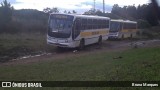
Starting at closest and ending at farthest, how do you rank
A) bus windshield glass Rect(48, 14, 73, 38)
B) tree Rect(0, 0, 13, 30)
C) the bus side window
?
bus windshield glass Rect(48, 14, 73, 38)
the bus side window
tree Rect(0, 0, 13, 30)

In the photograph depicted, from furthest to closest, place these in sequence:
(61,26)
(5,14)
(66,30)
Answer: (5,14) < (61,26) < (66,30)

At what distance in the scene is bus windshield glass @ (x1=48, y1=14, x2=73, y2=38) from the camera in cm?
2527

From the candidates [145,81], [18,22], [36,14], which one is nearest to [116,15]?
[36,14]

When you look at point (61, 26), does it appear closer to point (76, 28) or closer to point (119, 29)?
point (76, 28)

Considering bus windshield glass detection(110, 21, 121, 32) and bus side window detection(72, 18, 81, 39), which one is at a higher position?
bus side window detection(72, 18, 81, 39)

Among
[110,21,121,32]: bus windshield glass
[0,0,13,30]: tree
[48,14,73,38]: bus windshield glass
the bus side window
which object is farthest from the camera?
[110,21,121,32]: bus windshield glass

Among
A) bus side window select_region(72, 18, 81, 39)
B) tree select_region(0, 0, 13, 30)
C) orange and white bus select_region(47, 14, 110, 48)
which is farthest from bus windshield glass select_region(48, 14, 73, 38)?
tree select_region(0, 0, 13, 30)

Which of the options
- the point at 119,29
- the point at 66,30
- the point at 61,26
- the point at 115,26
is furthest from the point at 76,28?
the point at 119,29

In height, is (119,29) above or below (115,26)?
below

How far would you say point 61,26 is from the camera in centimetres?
2542

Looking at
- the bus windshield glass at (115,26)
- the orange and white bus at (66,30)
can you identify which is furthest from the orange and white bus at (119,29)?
the orange and white bus at (66,30)

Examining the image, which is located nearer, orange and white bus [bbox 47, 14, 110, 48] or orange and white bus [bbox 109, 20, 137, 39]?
orange and white bus [bbox 47, 14, 110, 48]

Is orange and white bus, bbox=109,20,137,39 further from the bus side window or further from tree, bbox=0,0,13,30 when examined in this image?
the bus side window

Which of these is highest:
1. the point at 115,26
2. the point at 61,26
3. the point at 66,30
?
the point at 61,26
